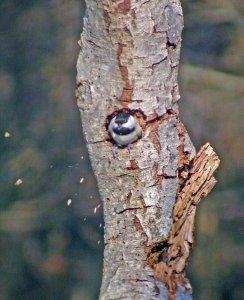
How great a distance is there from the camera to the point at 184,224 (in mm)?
1088

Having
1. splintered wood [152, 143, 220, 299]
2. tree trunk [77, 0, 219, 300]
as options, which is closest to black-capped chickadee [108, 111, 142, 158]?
tree trunk [77, 0, 219, 300]

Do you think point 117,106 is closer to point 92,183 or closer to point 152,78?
point 152,78

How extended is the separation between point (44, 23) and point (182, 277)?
1.05 metres

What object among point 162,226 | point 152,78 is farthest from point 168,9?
point 162,226

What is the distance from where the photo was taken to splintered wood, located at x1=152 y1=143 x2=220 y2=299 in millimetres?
1066

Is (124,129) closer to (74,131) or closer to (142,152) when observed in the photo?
(142,152)

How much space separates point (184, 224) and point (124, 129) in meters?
0.18

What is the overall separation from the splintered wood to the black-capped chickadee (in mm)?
109

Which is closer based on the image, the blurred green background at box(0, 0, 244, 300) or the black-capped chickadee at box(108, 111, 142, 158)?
the black-capped chickadee at box(108, 111, 142, 158)

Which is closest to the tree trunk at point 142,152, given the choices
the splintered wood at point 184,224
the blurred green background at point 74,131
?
the splintered wood at point 184,224

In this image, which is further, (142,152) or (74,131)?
(74,131)

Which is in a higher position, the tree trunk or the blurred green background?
the blurred green background

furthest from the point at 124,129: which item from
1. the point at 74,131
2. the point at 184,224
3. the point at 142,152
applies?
the point at 74,131

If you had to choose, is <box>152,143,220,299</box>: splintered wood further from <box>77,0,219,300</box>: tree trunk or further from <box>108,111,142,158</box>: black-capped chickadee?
<box>108,111,142,158</box>: black-capped chickadee
